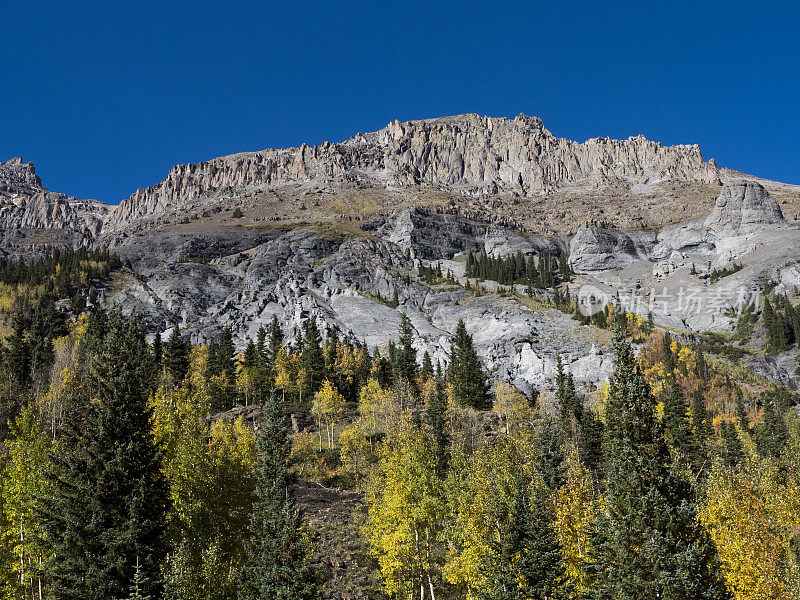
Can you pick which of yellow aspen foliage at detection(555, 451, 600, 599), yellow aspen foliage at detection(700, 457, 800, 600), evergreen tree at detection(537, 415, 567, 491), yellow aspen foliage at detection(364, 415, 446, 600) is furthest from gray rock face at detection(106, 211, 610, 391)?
yellow aspen foliage at detection(364, 415, 446, 600)

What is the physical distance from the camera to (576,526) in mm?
32562

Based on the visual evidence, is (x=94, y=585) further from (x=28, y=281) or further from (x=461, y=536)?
(x=28, y=281)

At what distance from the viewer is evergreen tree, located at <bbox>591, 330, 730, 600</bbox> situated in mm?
24864

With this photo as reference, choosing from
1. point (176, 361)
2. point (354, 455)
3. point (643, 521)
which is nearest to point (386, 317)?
point (176, 361)

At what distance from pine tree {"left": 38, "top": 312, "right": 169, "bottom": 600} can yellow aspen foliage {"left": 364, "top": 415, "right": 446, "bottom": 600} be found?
44.6 ft

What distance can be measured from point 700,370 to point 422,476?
124900mm

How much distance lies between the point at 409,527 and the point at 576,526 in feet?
34.5

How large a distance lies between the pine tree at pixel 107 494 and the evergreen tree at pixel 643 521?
23.4 metres

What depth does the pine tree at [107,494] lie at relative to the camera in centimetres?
2638

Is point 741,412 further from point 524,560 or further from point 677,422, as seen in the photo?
point 524,560

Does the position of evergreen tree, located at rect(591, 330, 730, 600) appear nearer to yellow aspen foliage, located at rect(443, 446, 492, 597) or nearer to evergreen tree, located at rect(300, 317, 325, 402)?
yellow aspen foliage, located at rect(443, 446, 492, 597)

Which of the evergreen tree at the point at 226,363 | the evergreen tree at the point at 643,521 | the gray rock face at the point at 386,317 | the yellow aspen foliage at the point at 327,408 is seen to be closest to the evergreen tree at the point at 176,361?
the evergreen tree at the point at 226,363

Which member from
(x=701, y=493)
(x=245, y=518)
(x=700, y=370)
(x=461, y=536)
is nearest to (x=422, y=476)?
(x=461, y=536)

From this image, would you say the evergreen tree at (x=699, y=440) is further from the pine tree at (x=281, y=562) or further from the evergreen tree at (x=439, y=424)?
the pine tree at (x=281, y=562)
